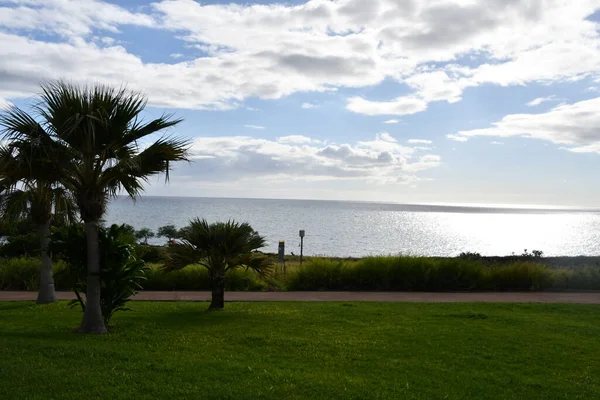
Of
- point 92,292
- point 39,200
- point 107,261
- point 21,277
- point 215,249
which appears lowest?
point 21,277

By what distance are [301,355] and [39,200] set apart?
25.0 feet

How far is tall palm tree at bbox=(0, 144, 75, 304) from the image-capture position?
8.71 m

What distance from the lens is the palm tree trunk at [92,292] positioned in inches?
344

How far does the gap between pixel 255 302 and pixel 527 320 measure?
6038mm

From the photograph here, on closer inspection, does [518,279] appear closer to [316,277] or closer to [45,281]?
[316,277]

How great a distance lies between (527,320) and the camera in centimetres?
1044

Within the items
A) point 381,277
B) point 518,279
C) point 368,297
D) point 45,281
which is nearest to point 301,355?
point 368,297

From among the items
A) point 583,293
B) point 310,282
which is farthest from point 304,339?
point 583,293

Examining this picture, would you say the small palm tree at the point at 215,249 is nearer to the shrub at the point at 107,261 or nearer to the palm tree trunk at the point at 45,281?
the shrub at the point at 107,261

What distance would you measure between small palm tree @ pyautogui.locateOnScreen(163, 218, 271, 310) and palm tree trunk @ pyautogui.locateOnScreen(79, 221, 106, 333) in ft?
Answer: 8.99

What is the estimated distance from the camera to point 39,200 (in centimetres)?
1195

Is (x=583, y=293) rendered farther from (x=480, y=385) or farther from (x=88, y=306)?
(x=88, y=306)

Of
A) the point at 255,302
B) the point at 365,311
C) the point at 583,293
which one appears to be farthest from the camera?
the point at 583,293

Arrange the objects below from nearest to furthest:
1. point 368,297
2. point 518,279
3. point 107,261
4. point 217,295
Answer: point 107,261
point 217,295
point 368,297
point 518,279
